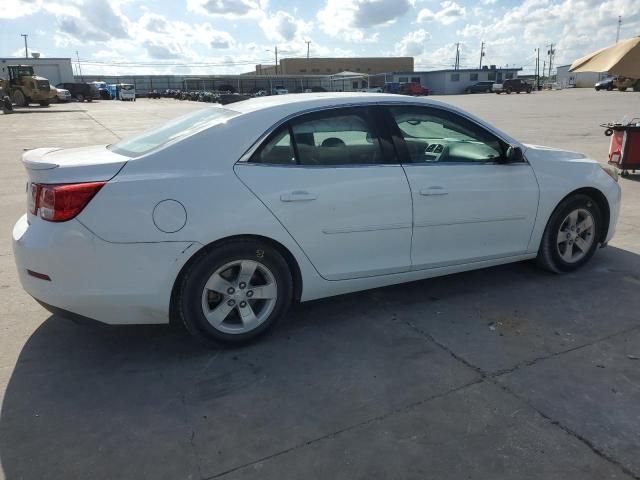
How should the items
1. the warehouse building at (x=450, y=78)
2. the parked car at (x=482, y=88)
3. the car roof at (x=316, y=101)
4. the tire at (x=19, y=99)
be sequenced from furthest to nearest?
the warehouse building at (x=450, y=78) < the parked car at (x=482, y=88) < the tire at (x=19, y=99) < the car roof at (x=316, y=101)

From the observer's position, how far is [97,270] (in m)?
2.99

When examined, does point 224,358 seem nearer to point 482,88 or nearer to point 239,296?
point 239,296

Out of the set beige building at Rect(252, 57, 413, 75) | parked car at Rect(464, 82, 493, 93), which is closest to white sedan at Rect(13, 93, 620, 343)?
parked car at Rect(464, 82, 493, 93)

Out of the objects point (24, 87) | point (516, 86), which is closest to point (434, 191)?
point (24, 87)

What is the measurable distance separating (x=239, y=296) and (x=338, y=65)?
11801cm

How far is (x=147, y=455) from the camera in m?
2.46

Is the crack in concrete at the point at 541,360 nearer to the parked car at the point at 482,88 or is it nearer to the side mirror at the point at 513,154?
the side mirror at the point at 513,154

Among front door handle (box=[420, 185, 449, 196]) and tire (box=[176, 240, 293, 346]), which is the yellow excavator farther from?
front door handle (box=[420, 185, 449, 196])

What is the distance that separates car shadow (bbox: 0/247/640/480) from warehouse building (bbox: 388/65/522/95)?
7709 cm

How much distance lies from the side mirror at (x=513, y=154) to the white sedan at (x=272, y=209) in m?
0.02

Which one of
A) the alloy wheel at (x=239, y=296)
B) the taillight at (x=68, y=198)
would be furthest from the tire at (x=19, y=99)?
the alloy wheel at (x=239, y=296)

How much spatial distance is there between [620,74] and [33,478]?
8.79m

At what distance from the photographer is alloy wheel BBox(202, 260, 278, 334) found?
10.7 ft

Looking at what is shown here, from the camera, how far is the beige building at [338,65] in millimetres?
114750
